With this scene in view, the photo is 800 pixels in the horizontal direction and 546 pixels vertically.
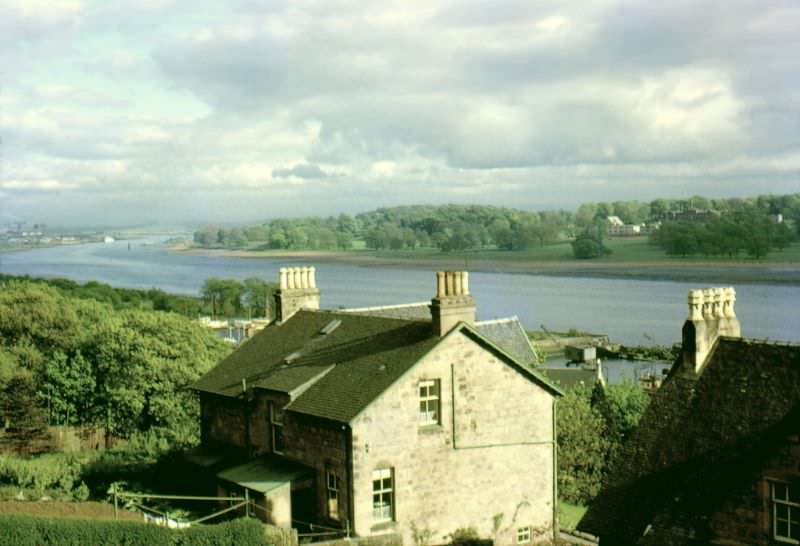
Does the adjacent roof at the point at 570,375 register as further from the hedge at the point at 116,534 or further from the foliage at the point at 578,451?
the hedge at the point at 116,534

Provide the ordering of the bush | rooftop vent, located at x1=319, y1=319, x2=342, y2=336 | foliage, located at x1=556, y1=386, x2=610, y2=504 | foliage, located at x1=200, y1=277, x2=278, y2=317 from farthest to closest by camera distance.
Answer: foliage, located at x1=200, y1=277, x2=278, y2=317
foliage, located at x1=556, y1=386, x2=610, y2=504
the bush
rooftop vent, located at x1=319, y1=319, x2=342, y2=336

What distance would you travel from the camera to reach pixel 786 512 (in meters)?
16.9

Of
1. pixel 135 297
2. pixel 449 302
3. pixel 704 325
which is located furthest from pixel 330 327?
pixel 135 297

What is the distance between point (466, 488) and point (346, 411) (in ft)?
15.4

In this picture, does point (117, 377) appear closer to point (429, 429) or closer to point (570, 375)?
point (429, 429)

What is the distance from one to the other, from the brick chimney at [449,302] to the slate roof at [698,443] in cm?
693

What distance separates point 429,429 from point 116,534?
29.8 ft

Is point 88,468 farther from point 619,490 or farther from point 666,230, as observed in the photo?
point 666,230

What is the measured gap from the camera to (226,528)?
2294 centimetres

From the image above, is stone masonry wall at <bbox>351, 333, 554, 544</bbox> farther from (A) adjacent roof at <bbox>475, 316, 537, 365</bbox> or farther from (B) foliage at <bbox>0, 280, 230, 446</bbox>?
(B) foliage at <bbox>0, 280, 230, 446</bbox>

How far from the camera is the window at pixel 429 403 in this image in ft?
87.9

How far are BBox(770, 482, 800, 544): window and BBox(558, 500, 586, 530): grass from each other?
1402 cm

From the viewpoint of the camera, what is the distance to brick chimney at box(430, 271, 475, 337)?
87.8 feet

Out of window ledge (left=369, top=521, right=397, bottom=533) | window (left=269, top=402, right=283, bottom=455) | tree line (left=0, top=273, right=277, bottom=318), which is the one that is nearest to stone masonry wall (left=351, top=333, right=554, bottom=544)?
window ledge (left=369, top=521, right=397, bottom=533)
